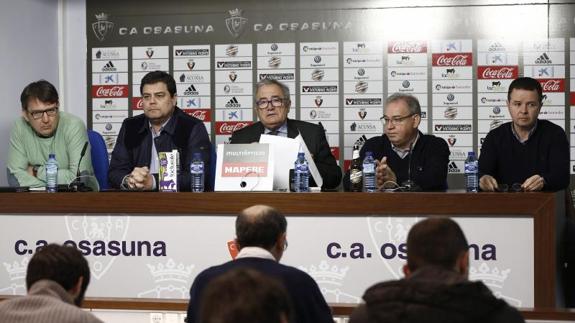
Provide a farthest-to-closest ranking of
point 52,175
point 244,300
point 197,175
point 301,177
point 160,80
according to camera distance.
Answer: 1. point 160,80
2. point 52,175
3. point 197,175
4. point 301,177
5. point 244,300

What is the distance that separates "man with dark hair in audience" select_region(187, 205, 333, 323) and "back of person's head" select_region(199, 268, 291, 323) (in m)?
1.17

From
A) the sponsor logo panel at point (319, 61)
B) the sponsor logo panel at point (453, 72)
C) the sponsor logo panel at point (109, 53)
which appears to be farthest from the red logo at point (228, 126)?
the sponsor logo panel at point (453, 72)

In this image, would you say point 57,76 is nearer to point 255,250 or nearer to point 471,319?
point 255,250

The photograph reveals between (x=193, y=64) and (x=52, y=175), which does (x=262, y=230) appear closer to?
(x=52, y=175)

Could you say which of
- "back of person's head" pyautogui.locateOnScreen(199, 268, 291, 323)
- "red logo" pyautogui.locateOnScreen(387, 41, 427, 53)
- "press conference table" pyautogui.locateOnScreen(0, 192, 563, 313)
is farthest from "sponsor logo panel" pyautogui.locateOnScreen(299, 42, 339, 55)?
"back of person's head" pyautogui.locateOnScreen(199, 268, 291, 323)

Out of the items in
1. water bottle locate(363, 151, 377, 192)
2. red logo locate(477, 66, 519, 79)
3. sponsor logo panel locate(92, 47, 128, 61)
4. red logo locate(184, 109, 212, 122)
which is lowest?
water bottle locate(363, 151, 377, 192)

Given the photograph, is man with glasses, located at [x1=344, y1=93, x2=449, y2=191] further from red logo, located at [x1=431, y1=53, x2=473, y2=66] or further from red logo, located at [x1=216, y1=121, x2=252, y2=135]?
red logo, located at [x1=216, y1=121, x2=252, y2=135]

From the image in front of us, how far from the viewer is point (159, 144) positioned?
520cm

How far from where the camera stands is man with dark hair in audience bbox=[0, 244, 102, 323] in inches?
87.2

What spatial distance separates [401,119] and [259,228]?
2.27m

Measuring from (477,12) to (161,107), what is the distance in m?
2.30

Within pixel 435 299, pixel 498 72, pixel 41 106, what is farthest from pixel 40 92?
pixel 435 299

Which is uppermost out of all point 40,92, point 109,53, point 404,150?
point 109,53

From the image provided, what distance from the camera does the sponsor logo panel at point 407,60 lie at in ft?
20.4
